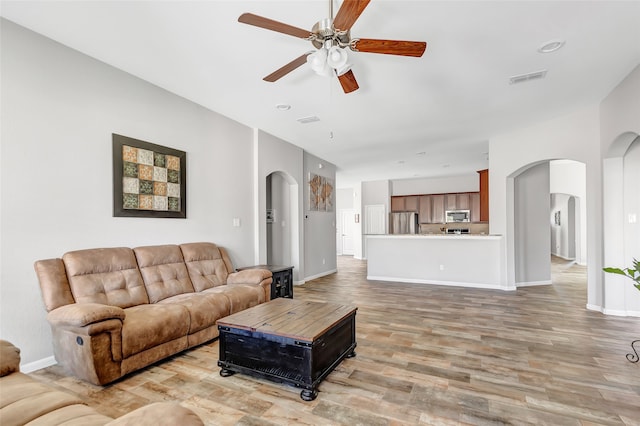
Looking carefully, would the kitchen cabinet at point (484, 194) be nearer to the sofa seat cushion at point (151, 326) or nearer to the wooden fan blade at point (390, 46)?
the wooden fan blade at point (390, 46)

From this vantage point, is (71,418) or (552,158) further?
(552,158)

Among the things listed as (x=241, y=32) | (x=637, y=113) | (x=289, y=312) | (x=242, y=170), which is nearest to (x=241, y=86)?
(x=241, y=32)

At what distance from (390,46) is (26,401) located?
265 cm

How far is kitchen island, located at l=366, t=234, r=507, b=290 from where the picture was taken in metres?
5.95

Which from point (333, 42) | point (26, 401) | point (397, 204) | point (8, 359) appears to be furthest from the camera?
point (397, 204)

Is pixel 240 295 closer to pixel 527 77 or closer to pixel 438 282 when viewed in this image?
pixel 527 77

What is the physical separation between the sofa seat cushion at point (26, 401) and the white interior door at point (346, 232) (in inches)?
441

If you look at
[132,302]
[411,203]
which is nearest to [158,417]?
[132,302]

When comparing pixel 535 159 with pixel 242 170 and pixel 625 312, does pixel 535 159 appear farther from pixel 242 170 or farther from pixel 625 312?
pixel 242 170

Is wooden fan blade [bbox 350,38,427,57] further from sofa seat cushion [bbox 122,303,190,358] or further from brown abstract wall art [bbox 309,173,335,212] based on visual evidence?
brown abstract wall art [bbox 309,173,335,212]

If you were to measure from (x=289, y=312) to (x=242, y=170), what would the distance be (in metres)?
2.86

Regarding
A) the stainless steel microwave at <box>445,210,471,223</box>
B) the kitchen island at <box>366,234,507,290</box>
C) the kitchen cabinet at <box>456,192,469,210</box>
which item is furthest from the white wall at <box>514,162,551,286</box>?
the kitchen cabinet at <box>456,192,469,210</box>

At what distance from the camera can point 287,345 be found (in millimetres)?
2318

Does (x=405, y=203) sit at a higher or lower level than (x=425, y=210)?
higher
